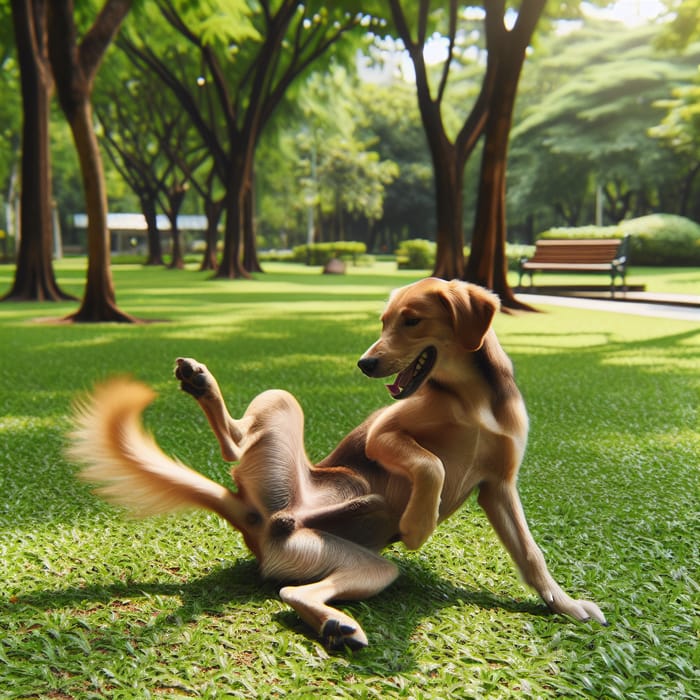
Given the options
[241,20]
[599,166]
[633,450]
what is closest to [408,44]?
[241,20]

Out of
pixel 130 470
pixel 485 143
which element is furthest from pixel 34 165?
pixel 130 470

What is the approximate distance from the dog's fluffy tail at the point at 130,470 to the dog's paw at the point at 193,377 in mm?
246

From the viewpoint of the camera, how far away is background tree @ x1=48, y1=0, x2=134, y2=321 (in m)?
12.7

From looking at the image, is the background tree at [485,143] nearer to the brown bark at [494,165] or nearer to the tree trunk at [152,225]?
the brown bark at [494,165]

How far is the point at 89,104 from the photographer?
13.3m

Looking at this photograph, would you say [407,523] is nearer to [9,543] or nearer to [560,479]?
[9,543]

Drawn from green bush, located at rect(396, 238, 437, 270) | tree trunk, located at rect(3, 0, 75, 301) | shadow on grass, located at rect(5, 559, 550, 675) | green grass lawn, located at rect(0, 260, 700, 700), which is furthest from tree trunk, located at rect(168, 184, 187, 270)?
shadow on grass, located at rect(5, 559, 550, 675)

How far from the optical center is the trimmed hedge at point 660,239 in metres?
32.8

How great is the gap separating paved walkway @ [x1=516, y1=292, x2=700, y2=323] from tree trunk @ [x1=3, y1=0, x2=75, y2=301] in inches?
437

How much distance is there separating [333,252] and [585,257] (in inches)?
1084

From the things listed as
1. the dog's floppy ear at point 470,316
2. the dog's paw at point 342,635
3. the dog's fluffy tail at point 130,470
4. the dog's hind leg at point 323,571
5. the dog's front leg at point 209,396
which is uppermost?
the dog's floppy ear at point 470,316

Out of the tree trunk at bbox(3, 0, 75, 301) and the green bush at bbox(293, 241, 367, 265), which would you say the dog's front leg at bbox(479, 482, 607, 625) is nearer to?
the tree trunk at bbox(3, 0, 75, 301)

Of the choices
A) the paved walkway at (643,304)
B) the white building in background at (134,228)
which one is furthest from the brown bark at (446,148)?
the white building in background at (134,228)

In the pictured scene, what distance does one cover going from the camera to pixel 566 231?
34750mm
